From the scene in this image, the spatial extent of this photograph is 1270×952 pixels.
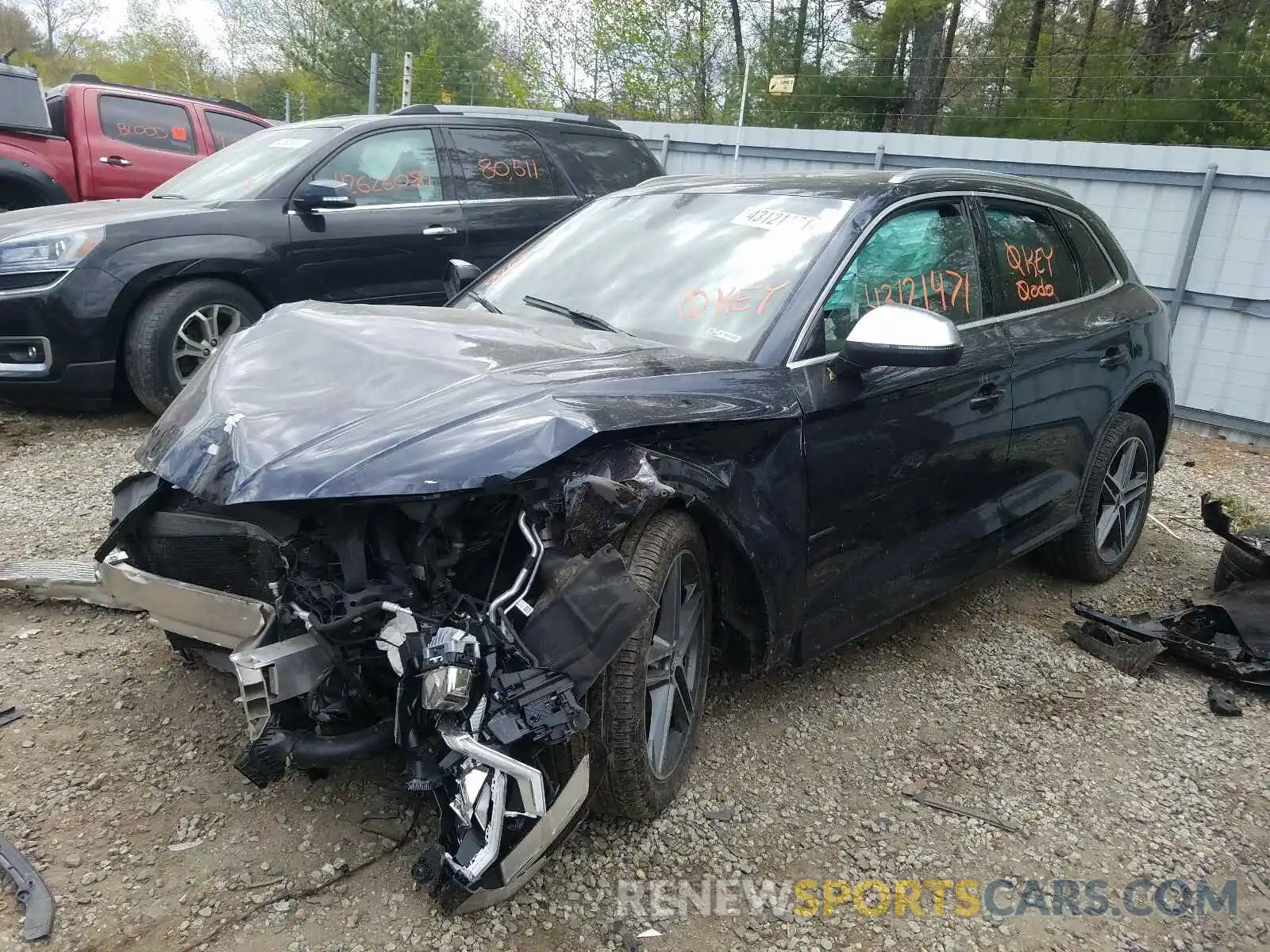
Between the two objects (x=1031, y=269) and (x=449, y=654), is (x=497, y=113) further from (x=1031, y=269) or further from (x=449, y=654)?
(x=449, y=654)

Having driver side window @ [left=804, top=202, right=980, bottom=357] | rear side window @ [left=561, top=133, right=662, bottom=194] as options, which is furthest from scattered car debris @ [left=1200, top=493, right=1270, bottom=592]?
rear side window @ [left=561, top=133, right=662, bottom=194]

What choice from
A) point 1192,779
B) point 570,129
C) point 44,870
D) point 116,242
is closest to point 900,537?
point 1192,779

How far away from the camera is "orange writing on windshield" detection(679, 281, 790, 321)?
9.42ft

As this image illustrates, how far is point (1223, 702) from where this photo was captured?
11.2ft

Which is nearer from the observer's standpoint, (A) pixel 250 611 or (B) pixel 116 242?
(A) pixel 250 611

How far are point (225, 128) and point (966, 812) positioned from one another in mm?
9023

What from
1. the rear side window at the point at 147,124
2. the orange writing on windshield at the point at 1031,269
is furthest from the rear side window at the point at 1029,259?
the rear side window at the point at 147,124

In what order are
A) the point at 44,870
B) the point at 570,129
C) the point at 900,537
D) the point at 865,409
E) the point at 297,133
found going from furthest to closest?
the point at 570,129, the point at 297,133, the point at 900,537, the point at 865,409, the point at 44,870

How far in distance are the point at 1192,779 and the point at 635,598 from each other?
2107 mm

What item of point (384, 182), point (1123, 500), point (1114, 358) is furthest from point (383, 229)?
point (1123, 500)

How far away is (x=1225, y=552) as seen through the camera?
4238mm

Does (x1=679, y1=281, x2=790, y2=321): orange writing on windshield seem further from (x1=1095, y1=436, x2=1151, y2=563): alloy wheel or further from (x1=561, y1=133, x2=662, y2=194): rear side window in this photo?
(x1=561, y1=133, x2=662, y2=194): rear side window

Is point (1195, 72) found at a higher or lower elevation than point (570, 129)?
higher

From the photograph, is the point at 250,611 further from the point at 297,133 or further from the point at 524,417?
the point at 297,133
